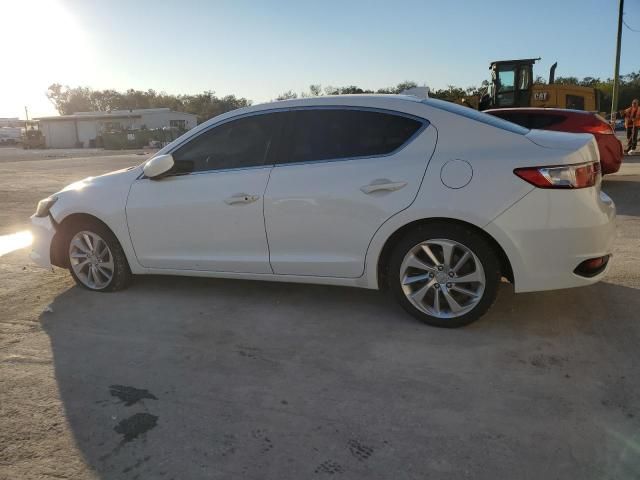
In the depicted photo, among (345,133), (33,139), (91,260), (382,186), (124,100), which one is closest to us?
(382,186)

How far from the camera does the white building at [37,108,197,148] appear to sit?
57.5 m

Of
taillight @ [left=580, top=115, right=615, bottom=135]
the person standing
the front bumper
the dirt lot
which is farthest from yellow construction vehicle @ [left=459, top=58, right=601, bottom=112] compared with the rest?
the front bumper

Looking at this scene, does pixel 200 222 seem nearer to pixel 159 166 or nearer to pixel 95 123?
pixel 159 166

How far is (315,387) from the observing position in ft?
10.3

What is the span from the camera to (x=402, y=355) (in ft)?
11.4

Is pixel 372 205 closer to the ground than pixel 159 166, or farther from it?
closer to the ground

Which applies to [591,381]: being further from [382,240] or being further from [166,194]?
[166,194]

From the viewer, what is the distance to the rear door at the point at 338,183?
3.78m

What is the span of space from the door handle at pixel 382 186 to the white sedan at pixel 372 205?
0.01 meters

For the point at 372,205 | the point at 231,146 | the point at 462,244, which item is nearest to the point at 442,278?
the point at 462,244

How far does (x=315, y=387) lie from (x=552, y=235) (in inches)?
70.7

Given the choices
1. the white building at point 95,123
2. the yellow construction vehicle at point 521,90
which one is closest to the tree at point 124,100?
the white building at point 95,123

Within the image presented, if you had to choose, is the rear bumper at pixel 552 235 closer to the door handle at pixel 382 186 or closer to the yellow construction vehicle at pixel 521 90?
the door handle at pixel 382 186

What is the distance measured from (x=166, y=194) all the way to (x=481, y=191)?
252 cm
